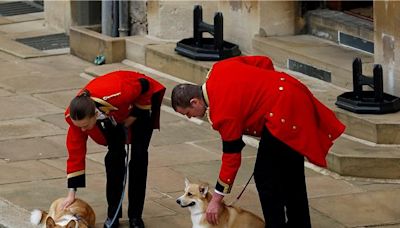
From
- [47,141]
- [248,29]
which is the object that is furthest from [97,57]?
[47,141]

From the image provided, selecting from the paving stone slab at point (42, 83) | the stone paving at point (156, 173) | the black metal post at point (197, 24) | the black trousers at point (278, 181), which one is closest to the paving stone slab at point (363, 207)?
the stone paving at point (156, 173)

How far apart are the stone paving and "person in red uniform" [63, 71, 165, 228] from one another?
15.3 inches

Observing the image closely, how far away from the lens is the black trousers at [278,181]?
28.2 ft

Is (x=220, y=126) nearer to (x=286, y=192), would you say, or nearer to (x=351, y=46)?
(x=286, y=192)

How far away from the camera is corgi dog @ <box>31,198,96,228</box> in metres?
8.59

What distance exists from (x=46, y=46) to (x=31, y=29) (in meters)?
1.02

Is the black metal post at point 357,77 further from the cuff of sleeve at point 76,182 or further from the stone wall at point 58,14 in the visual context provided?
the stone wall at point 58,14

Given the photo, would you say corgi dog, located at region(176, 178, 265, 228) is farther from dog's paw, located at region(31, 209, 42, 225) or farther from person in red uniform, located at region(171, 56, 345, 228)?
dog's paw, located at region(31, 209, 42, 225)

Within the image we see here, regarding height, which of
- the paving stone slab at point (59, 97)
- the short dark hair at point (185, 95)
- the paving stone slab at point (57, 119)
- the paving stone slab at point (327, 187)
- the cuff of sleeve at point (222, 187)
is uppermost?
the short dark hair at point (185, 95)

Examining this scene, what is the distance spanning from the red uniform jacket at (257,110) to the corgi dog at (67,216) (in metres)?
1.09

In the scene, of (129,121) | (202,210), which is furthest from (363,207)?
(129,121)

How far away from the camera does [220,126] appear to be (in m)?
8.34

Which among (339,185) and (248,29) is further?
(248,29)

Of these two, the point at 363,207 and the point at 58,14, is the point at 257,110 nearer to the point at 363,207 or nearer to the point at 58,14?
the point at 363,207
